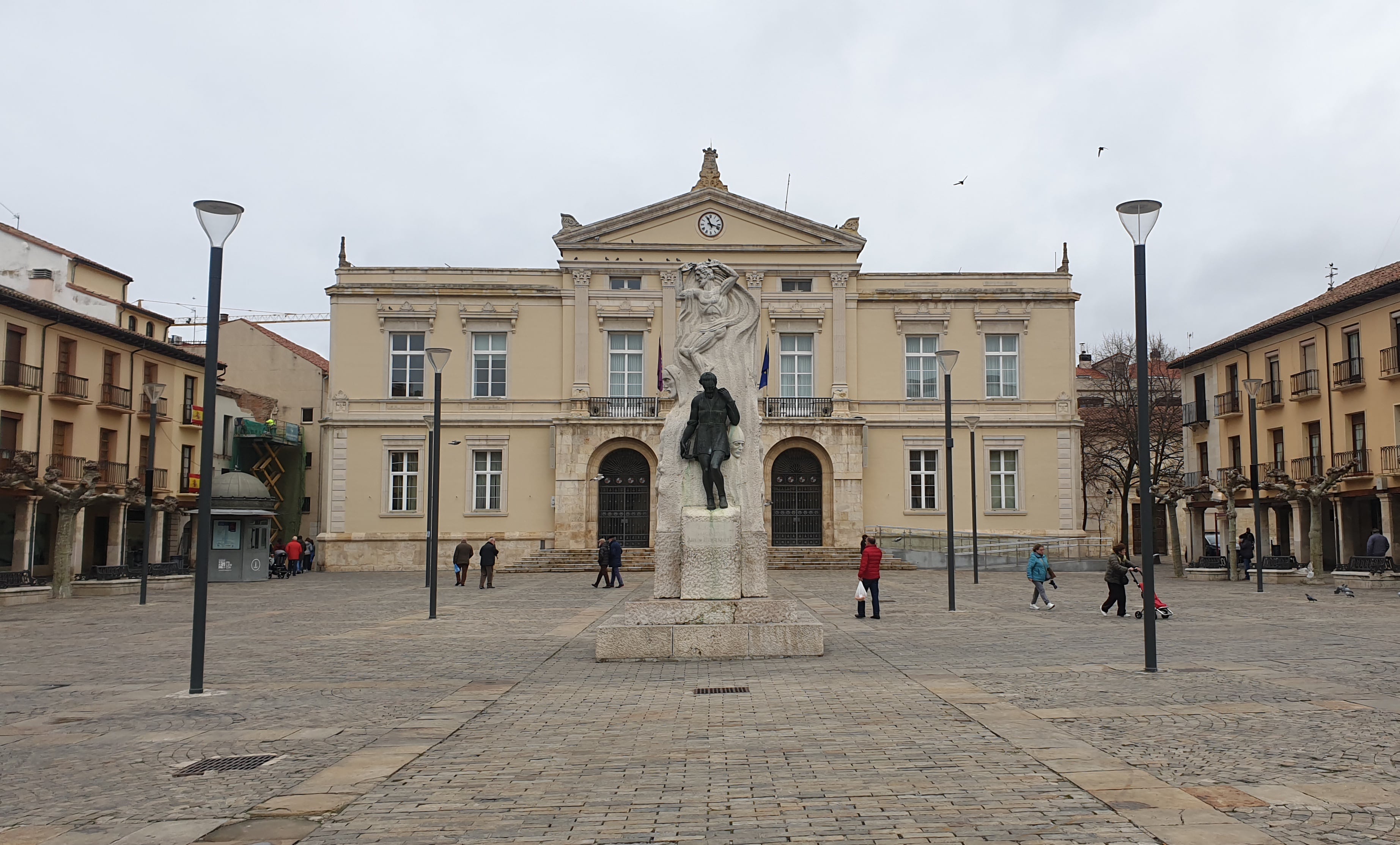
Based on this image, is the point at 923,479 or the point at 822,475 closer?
the point at 822,475

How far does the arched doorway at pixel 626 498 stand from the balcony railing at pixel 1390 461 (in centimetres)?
2491

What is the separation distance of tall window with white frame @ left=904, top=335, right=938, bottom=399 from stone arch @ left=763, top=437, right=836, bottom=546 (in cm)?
442

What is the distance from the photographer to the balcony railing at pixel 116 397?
133ft

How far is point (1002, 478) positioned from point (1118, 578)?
86.1 ft

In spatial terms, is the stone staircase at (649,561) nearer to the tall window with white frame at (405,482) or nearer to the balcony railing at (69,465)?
the tall window with white frame at (405,482)

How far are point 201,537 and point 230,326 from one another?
47.9 m

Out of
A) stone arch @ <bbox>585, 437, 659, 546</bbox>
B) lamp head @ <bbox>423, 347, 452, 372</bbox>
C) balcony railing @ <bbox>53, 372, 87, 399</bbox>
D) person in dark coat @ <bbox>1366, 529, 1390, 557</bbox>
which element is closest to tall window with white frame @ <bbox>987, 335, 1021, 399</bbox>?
stone arch @ <bbox>585, 437, 659, 546</bbox>

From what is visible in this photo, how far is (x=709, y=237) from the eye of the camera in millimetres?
46062

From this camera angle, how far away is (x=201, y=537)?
37.1ft

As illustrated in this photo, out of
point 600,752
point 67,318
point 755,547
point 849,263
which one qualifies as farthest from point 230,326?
point 600,752

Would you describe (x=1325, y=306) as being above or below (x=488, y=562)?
above

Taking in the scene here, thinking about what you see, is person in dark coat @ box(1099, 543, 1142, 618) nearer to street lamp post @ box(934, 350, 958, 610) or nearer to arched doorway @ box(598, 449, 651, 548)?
street lamp post @ box(934, 350, 958, 610)

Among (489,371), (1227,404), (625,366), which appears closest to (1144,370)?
(625,366)

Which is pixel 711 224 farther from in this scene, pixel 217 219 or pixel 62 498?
pixel 217 219
